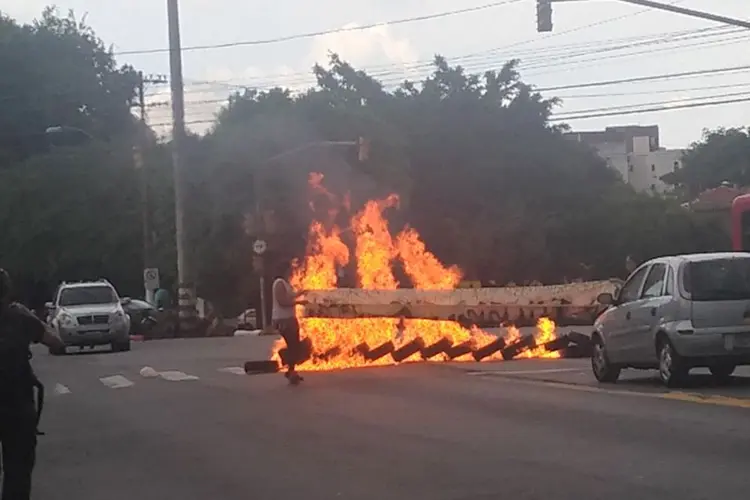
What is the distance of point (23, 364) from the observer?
8539 millimetres

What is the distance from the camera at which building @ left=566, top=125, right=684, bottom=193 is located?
437ft

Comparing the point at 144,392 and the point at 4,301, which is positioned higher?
the point at 4,301

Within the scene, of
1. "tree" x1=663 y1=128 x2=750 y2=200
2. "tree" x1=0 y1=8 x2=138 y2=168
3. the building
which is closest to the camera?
"tree" x1=0 y1=8 x2=138 y2=168

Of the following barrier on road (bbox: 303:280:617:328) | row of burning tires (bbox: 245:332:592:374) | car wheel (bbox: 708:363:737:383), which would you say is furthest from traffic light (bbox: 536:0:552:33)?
car wheel (bbox: 708:363:737:383)

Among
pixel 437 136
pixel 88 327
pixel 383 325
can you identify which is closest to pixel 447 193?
pixel 437 136

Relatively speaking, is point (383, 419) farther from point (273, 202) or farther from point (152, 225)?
point (152, 225)

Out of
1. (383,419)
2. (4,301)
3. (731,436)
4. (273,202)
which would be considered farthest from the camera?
(273,202)

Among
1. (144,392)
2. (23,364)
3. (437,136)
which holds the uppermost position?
(437,136)

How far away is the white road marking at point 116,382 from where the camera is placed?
22578mm

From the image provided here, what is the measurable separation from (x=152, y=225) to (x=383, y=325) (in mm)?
36342

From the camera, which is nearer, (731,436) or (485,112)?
(731,436)

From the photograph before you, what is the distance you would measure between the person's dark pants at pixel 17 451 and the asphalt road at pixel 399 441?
2181 mm

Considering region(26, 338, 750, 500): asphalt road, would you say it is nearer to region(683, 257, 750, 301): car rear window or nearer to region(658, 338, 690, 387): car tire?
region(658, 338, 690, 387): car tire

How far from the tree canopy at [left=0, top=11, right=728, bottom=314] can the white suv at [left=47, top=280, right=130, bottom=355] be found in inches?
542
